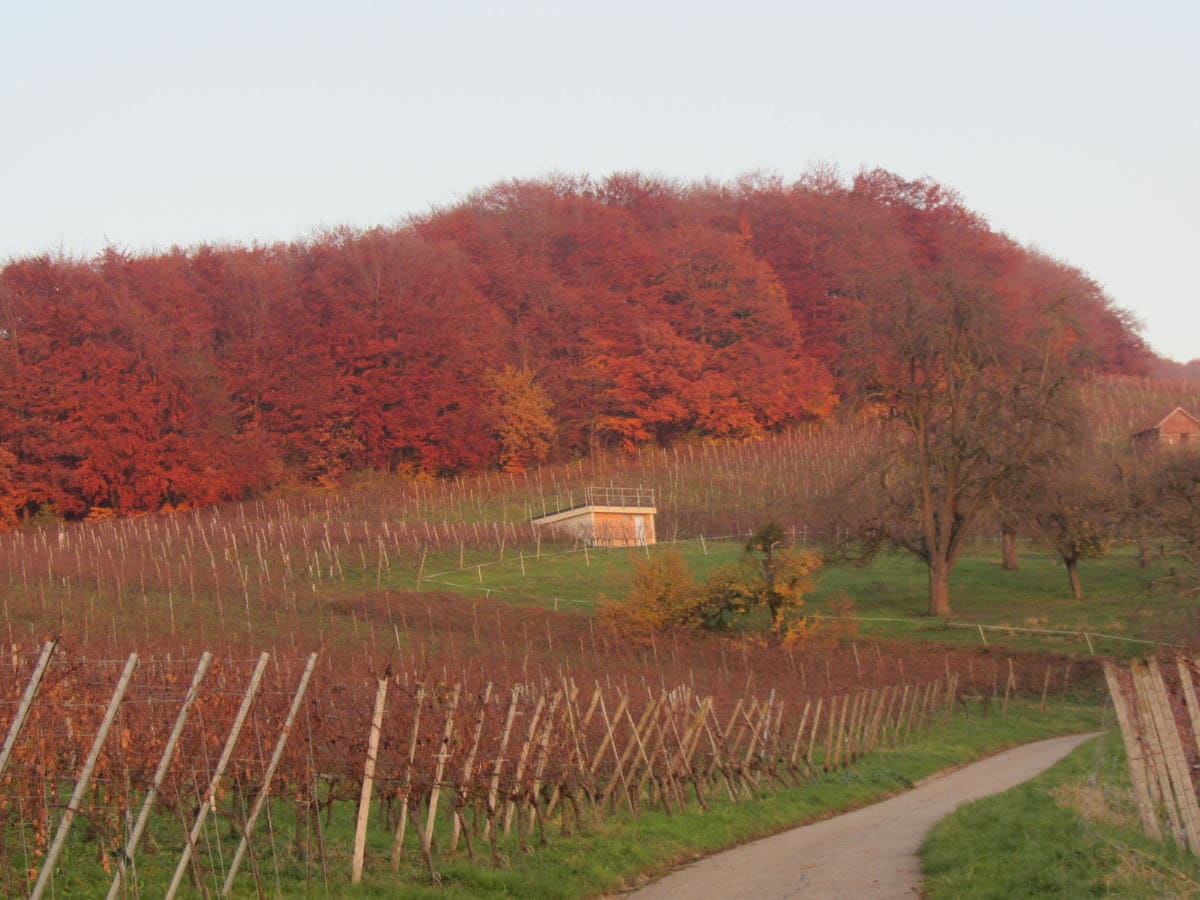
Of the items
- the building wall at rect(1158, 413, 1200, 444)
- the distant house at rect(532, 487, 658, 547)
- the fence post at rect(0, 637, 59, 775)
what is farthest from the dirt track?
the building wall at rect(1158, 413, 1200, 444)

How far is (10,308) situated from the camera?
59438mm

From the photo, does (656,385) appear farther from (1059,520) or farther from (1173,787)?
(1173,787)

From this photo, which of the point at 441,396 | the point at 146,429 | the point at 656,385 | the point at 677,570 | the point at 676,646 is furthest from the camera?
the point at 656,385

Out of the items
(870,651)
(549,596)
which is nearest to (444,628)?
(549,596)

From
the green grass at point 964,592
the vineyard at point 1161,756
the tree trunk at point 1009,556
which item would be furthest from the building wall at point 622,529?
the vineyard at point 1161,756

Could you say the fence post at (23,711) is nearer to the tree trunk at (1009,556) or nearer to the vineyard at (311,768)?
the vineyard at (311,768)

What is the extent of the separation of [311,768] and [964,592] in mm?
34094

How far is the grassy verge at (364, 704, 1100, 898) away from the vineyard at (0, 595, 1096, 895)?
306mm

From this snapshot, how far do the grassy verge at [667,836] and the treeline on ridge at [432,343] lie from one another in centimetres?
3990

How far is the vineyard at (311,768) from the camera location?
1101 centimetres

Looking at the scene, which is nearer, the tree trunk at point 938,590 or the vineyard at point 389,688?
the vineyard at point 389,688

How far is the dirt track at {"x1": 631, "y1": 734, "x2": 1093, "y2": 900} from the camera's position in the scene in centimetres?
1237

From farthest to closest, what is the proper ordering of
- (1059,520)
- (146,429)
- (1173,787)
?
(146,429) < (1059,520) < (1173,787)

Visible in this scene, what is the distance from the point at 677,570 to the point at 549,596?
21.5 feet
